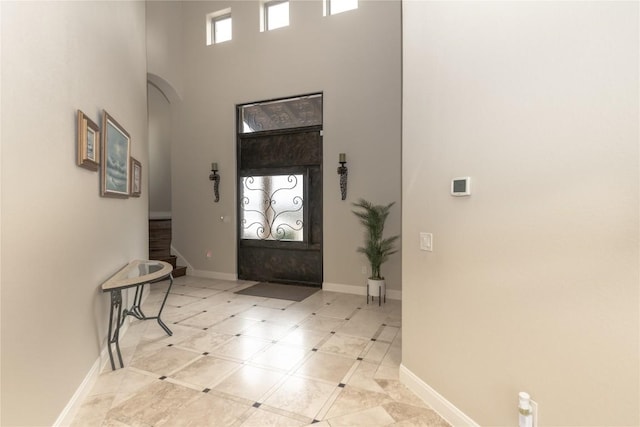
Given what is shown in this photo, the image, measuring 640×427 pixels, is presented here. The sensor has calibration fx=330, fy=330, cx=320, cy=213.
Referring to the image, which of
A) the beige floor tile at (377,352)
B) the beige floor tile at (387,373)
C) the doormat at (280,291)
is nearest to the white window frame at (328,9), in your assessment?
the doormat at (280,291)

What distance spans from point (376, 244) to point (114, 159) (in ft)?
11.3

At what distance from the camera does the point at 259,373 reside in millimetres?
2789

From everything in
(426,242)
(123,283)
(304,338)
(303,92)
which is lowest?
(304,338)

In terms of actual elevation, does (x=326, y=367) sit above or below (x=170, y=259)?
below

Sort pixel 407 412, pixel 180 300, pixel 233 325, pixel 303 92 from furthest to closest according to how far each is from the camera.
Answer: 1. pixel 303 92
2. pixel 180 300
3. pixel 233 325
4. pixel 407 412

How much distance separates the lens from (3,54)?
1.48 meters

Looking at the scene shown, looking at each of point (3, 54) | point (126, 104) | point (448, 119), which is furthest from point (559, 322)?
point (126, 104)

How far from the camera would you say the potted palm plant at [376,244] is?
489 cm

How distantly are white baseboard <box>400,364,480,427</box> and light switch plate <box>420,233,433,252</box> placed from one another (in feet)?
3.19

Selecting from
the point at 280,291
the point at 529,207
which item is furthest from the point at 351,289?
the point at 529,207

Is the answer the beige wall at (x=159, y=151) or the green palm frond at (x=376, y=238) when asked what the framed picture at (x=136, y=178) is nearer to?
the green palm frond at (x=376, y=238)

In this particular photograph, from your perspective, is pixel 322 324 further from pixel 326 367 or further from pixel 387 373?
pixel 387 373

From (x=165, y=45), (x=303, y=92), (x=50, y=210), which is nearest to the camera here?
(x=50, y=210)

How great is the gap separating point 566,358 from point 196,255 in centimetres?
639
